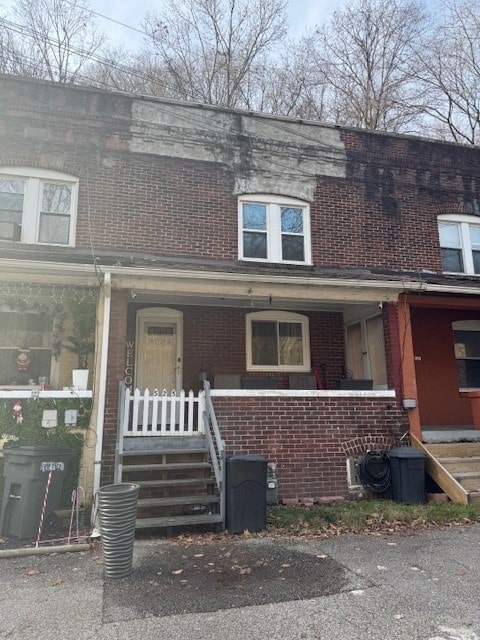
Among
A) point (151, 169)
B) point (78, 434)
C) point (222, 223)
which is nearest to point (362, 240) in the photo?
point (222, 223)

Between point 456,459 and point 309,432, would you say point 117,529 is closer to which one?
point 309,432

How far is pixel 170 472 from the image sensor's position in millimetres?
6906

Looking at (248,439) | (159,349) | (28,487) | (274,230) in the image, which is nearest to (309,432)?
(248,439)

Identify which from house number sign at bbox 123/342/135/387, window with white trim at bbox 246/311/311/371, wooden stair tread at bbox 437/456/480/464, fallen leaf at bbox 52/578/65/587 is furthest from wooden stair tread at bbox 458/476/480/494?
house number sign at bbox 123/342/135/387

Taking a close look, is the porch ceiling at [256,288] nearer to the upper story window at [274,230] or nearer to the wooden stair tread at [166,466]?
the upper story window at [274,230]

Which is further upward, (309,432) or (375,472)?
(309,432)

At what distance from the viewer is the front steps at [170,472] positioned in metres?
6.46

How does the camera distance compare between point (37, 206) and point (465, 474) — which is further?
point (37, 206)

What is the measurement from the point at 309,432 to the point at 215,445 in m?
1.61

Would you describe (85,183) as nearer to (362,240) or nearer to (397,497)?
(362,240)

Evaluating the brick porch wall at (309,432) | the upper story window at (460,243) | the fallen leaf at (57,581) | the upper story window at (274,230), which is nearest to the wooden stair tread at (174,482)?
the brick porch wall at (309,432)

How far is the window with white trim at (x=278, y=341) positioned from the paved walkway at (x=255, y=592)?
468cm

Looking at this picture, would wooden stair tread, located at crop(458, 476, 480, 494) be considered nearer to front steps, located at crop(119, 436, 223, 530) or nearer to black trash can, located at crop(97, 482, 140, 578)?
front steps, located at crop(119, 436, 223, 530)

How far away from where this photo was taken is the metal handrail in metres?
6.08
